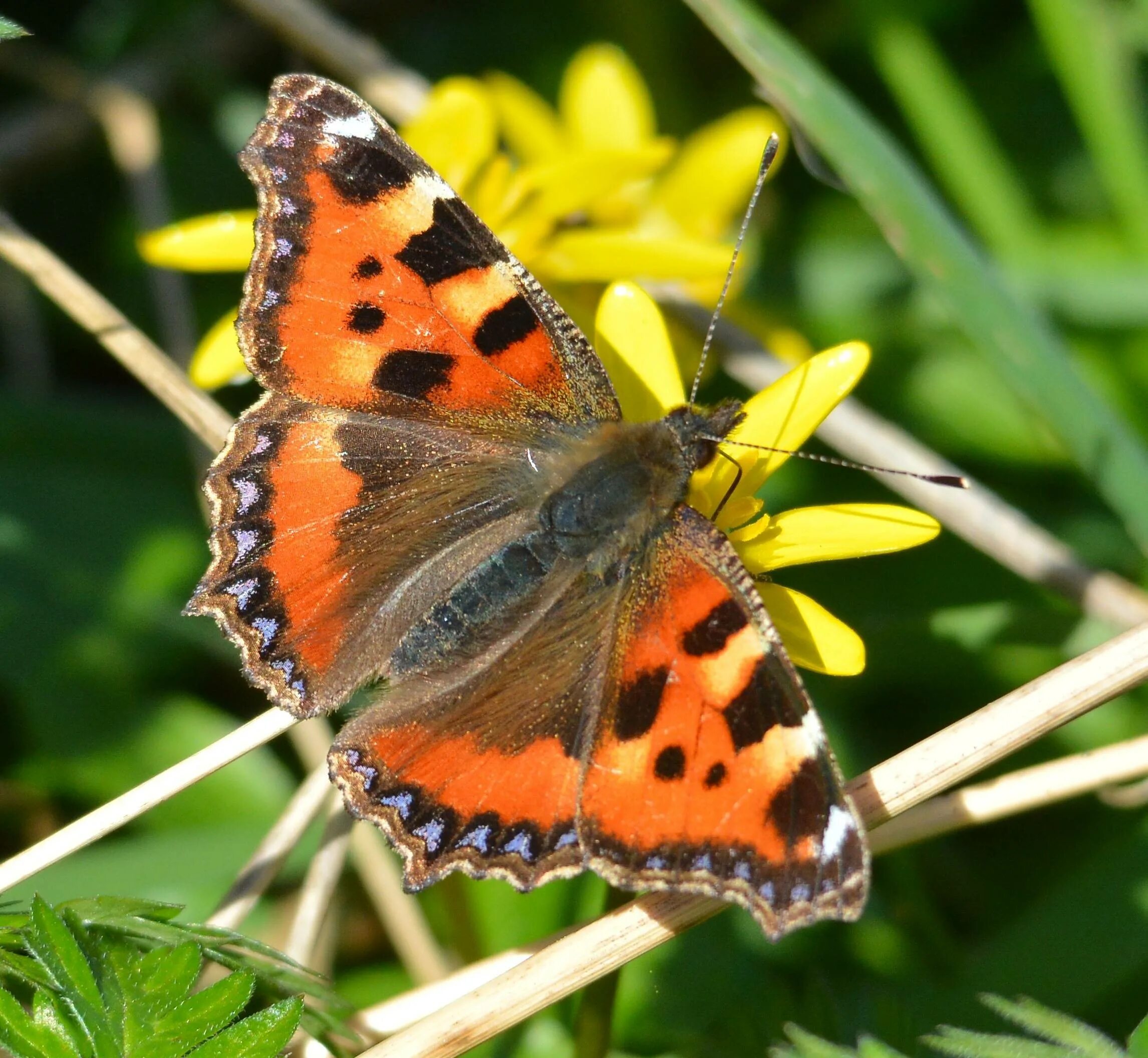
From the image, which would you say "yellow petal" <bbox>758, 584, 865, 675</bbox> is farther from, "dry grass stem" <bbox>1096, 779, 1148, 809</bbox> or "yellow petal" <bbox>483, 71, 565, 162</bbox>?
"yellow petal" <bbox>483, 71, 565, 162</bbox>

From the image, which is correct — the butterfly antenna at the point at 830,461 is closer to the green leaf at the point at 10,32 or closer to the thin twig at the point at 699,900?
the thin twig at the point at 699,900

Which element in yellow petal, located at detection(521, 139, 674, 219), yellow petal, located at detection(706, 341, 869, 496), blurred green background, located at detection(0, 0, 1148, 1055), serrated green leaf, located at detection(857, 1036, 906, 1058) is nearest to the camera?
serrated green leaf, located at detection(857, 1036, 906, 1058)

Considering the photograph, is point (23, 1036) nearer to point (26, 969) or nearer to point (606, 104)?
point (26, 969)

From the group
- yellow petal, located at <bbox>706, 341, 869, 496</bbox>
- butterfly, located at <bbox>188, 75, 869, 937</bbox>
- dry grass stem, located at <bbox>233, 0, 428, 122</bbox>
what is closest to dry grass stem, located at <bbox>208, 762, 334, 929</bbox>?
butterfly, located at <bbox>188, 75, 869, 937</bbox>

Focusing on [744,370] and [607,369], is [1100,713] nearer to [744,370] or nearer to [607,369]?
[744,370]

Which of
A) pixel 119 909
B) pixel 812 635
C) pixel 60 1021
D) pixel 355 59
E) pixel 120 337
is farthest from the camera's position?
pixel 355 59

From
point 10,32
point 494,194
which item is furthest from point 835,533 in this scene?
point 10,32
